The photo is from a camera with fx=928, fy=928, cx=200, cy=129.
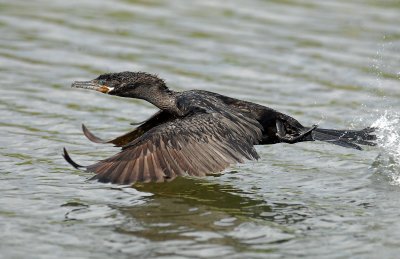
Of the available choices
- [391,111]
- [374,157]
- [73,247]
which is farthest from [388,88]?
[73,247]

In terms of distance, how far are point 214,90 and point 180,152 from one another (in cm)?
414

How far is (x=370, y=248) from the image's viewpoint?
7.53 metres

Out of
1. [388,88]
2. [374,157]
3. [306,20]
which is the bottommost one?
[374,157]

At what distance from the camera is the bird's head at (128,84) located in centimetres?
992

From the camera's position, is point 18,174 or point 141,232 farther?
point 18,174

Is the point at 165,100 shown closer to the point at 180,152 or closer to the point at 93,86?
the point at 93,86

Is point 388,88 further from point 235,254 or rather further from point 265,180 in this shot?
point 235,254

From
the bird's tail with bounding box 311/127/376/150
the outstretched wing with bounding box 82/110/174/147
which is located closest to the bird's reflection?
the outstretched wing with bounding box 82/110/174/147

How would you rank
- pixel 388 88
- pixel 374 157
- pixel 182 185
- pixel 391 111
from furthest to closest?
pixel 388 88 < pixel 391 111 < pixel 374 157 < pixel 182 185

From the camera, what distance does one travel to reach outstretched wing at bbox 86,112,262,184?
822 cm

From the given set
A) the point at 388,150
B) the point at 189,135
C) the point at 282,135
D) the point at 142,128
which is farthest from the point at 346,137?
the point at 142,128

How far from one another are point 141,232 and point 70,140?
315cm

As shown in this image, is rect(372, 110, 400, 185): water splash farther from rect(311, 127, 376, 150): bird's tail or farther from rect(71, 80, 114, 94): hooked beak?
rect(71, 80, 114, 94): hooked beak

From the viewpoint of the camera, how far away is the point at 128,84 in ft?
32.6
